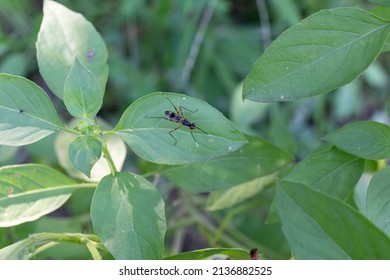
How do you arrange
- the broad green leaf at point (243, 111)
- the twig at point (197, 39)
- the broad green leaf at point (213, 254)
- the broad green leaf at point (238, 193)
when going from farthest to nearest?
the twig at point (197, 39), the broad green leaf at point (243, 111), the broad green leaf at point (238, 193), the broad green leaf at point (213, 254)

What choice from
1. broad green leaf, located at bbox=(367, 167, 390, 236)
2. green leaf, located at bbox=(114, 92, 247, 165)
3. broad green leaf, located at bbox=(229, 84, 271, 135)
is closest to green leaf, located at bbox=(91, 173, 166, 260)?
green leaf, located at bbox=(114, 92, 247, 165)

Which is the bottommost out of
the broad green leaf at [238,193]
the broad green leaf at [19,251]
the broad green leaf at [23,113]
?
the broad green leaf at [19,251]

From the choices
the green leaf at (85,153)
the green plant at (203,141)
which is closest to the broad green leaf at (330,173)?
the green plant at (203,141)

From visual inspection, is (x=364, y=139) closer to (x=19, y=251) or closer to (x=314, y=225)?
(x=314, y=225)

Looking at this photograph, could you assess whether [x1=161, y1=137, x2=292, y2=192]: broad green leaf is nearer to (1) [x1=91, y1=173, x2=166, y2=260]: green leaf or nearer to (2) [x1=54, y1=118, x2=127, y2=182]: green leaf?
(2) [x1=54, y1=118, x2=127, y2=182]: green leaf

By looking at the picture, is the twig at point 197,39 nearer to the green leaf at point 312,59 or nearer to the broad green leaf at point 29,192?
the broad green leaf at point 29,192

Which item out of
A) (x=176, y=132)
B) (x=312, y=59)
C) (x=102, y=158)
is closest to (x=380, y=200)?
(x=312, y=59)
